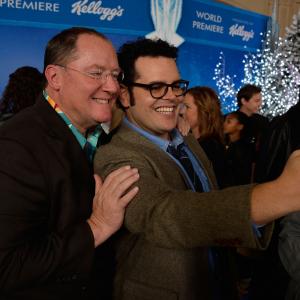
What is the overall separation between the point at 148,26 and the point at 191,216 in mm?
5505

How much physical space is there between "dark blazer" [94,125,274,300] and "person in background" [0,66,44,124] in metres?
1.40

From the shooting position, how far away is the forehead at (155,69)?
1.48 meters

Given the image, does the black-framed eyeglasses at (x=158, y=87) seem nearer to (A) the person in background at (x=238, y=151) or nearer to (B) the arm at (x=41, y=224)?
(B) the arm at (x=41, y=224)

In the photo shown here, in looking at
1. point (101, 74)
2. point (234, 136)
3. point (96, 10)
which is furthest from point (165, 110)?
point (96, 10)

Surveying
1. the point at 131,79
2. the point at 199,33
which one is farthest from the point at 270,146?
the point at 199,33

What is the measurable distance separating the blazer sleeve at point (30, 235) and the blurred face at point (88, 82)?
0.30m

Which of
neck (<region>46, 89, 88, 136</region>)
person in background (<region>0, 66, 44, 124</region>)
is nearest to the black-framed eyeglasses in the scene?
neck (<region>46, 89, 88, 136</region>)

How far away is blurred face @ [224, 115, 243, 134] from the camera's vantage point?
13.6 feet

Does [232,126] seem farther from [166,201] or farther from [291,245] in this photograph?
[166,201]

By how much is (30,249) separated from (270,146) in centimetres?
154

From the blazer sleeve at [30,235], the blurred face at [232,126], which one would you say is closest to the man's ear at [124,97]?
the blazer sleeve at [30,235]

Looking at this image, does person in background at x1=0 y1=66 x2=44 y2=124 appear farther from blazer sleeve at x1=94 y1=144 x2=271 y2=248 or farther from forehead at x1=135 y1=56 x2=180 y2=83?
blazer sleeve at x1=94 y1=144 x2=271 y2=248

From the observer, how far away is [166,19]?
21.2 ft

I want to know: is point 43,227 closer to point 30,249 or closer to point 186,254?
point 30,249
